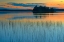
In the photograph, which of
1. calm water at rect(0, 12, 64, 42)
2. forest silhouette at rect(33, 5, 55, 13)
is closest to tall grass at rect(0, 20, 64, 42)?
calm water at rect(0, 12, 64, 42)

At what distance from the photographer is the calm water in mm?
4121

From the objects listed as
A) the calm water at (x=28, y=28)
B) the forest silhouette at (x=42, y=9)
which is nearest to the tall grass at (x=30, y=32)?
the calm water at (x=28, y=28)

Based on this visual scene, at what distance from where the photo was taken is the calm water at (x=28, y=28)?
4121 mm

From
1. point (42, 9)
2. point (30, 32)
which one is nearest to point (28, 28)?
point (30, 32)

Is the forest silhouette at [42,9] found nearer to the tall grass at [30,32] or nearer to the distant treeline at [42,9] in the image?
the distant treeline at [42,9]

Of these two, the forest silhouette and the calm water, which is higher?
the forest silhouette

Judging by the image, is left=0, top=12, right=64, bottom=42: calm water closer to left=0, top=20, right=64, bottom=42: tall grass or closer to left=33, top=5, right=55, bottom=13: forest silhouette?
left=0, top=20, right=64, bottom=42: tall grass

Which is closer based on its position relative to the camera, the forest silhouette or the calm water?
the calm water

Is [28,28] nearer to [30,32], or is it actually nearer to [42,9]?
[30,32]

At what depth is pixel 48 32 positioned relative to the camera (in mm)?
4328

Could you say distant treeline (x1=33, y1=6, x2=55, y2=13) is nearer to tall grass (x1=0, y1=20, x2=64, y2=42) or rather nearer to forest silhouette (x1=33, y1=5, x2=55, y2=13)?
forest silhouette (x1=33, y1=5, x2=55, y2=13)

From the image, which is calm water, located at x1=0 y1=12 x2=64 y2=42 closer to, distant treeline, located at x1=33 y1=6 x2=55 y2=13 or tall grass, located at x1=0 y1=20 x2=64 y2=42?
tall grass, located at x1=0 y1=20 x2=64 y2=42

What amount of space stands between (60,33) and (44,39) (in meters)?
0.43

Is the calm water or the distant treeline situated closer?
the calm water
